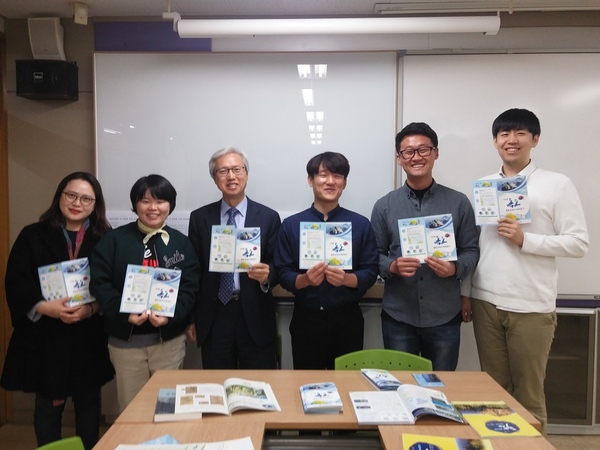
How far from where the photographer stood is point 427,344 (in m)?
2.52

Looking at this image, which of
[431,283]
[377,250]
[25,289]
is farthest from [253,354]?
[25,289]

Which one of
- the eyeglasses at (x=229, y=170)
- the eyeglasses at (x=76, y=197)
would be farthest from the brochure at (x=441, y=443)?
the eyeglasses at (x=76, y=197)

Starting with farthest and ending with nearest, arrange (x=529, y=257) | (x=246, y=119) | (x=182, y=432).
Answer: (x=246, y=119), (x=529, y=257), (x=182, y=432)

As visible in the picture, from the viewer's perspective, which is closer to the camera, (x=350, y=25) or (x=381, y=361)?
(x=381, y=361)

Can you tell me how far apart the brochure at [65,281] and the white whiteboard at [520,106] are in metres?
2.37

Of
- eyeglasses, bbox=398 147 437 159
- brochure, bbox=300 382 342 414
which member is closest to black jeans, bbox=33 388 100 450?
A: brochure, bbox=300 382 342 414

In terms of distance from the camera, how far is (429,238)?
7.78 ft

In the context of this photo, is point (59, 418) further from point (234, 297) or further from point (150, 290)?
point (234, 297)

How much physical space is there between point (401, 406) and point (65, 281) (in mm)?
1772

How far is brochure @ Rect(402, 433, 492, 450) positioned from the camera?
4.62 ft

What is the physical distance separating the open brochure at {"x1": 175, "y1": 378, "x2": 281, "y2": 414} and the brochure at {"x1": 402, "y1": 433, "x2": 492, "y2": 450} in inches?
19.8

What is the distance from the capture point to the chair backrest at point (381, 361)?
2164 millimetres

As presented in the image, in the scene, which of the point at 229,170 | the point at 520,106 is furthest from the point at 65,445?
the point at 520,106

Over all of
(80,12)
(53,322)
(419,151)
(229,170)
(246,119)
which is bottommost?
(53,322)
